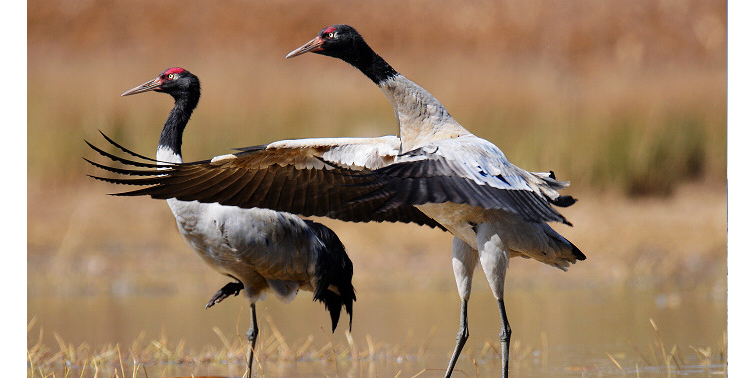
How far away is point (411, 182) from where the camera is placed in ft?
12.2

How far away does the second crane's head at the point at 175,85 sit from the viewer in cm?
613

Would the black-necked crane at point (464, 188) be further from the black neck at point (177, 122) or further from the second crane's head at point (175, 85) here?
the second crane's head at point (175, 85)

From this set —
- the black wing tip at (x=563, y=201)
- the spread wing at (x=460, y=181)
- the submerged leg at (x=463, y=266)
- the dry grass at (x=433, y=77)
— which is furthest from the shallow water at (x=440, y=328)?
the dry grass at (x=433, y=77)

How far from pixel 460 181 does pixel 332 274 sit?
220 cm

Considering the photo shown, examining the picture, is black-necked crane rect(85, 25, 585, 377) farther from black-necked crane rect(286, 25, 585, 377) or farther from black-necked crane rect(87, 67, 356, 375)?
black-necked crane rect(87, 67, 356, 375)

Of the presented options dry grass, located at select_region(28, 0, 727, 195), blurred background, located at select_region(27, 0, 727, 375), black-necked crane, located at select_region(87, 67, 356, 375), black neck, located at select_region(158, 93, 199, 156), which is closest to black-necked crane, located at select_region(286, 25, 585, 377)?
black-necked crane, located at select_region(87, 67, 356, 375)

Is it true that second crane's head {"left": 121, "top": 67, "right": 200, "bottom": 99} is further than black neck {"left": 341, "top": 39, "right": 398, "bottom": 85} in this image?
Yes

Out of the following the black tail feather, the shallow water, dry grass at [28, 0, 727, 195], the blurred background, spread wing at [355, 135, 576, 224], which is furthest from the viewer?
dry grass at [28, 0, 727, 195]

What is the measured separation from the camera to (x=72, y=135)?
9281 mm

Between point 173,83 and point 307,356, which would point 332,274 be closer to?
point 307,356

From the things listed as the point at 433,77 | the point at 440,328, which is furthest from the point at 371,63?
the point at 433,77

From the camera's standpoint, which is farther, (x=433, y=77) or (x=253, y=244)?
(x=433, y=77)

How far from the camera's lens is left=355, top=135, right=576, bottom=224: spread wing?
368 cm

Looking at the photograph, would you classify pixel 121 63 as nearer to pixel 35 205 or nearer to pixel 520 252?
pixel 35 205
